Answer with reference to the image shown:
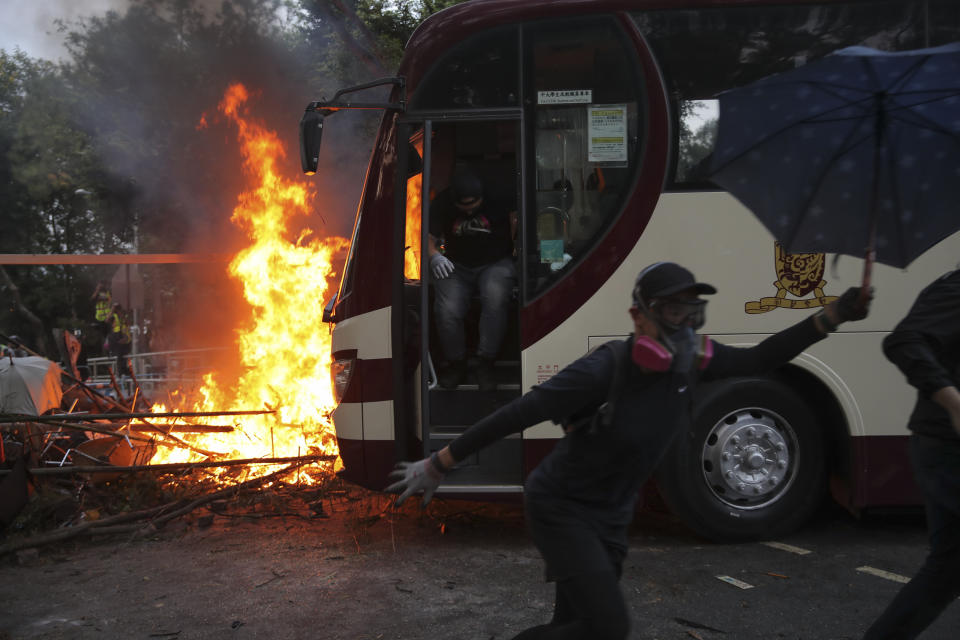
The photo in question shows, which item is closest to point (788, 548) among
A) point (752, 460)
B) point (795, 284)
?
point (752, 460)

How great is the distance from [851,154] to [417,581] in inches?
135

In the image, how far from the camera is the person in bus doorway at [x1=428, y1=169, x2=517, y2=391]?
6.05 m

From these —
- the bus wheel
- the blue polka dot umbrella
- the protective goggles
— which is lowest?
the bus wheel

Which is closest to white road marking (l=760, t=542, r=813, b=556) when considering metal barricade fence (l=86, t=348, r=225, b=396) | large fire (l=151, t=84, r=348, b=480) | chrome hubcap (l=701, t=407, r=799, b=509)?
chrome hubcap (l=701, t=407, r=799, b=509)

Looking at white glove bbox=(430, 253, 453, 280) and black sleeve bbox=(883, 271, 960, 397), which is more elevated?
white glove bbox=(430, 253, 453, 280)

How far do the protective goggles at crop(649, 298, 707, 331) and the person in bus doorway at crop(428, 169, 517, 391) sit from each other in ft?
10.4

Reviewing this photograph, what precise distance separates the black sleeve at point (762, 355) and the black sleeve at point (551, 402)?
450mm

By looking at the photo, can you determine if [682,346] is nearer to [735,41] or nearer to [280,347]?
[735,41]

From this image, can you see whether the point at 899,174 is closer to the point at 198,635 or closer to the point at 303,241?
the point at 198,635

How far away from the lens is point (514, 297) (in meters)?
6.11

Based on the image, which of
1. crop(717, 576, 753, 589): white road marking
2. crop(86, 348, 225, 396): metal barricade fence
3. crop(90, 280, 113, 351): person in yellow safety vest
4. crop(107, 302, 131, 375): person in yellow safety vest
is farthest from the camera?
crop(90, 280, 113, 351): person in yellow safety vest

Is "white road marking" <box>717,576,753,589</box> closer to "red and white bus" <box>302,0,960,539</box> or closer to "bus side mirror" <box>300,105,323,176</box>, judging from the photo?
"red and white bus" <box>302,0,960,539</box>

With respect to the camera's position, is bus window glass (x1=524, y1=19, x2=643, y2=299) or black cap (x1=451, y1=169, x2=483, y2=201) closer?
bus window glass (x1=524, y1=19, x2=643, y2=299)

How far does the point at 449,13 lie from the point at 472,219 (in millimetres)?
1429
